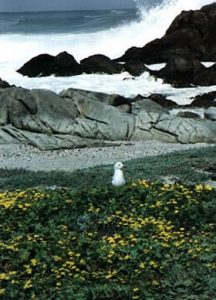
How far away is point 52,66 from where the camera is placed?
4172 cm

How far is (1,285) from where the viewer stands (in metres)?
8.22

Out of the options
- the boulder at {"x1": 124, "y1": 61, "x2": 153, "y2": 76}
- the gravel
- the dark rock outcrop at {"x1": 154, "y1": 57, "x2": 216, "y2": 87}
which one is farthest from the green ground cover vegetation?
the boulder at {"x1": 124, "y1": 61, "x2": 153, "y2": 76}

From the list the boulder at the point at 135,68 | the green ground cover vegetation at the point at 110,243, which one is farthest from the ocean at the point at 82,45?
the green ground cover vegetation at the point at 110,243

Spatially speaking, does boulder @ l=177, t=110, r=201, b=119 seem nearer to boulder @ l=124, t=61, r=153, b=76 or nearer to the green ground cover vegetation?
boulder @ l=124, t=61, r=153, b=76

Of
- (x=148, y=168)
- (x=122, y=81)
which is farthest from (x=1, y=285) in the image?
(x=122, y=81)

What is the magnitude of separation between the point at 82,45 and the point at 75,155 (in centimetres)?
3803

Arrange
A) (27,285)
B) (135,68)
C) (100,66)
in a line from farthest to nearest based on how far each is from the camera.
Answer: (100,66), (135,68), (27,285)

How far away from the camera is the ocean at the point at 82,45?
3753 centimetres

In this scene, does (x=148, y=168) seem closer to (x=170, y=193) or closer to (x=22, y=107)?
(x=170, y=193)

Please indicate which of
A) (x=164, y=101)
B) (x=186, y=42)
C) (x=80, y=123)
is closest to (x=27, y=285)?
(x=80, y=123)

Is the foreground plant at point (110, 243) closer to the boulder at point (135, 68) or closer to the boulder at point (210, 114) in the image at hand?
the boulder at point (210, 114)

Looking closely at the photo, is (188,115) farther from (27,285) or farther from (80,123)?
(27,285)

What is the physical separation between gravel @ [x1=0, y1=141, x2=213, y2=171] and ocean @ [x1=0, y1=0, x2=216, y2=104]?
34.1ft

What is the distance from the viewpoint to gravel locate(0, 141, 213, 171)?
763 inches
